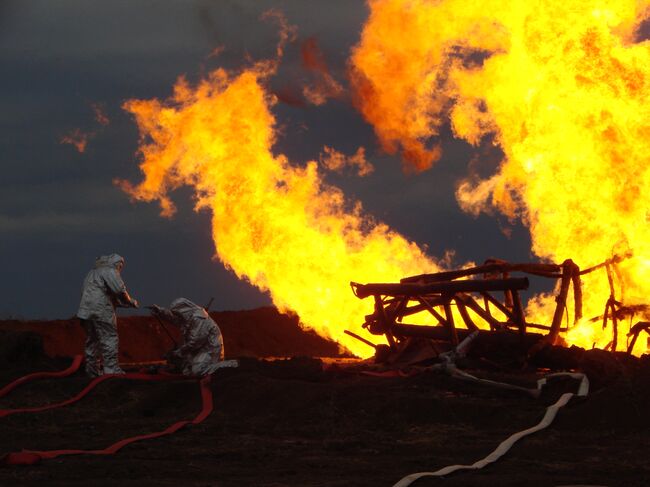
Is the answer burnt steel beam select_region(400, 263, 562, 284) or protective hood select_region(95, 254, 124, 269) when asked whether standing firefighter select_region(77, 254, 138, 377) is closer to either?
protective hood select_region(95, 254, 124, 269)

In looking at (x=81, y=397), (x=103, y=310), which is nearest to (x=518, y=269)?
(x=103, y=310)

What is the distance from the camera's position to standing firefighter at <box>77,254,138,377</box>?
18047mm

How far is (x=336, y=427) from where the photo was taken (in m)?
13.4

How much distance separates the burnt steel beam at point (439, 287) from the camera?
1725cm

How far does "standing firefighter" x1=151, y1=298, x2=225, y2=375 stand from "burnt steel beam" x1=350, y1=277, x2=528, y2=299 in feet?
9.82

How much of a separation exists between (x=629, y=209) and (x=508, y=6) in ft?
14.5

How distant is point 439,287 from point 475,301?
2.45ft

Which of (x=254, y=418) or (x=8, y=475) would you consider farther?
(x=254, y=418)

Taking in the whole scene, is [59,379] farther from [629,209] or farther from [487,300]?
[629,209]

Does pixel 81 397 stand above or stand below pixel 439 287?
below

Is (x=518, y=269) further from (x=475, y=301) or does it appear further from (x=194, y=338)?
(x=194, y=338)

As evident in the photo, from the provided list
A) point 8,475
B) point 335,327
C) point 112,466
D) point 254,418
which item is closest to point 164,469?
point 112,466

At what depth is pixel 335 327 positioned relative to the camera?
20922 mm

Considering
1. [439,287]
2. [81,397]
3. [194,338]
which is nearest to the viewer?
[81,397]
